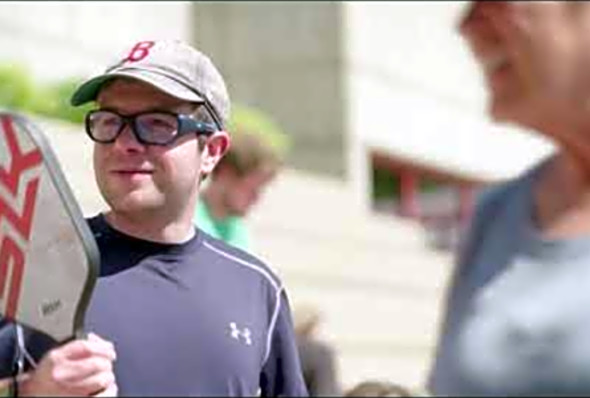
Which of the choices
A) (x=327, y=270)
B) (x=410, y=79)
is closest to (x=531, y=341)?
(x=327, y=270)

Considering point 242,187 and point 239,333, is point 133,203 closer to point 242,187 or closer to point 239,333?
point 239,333

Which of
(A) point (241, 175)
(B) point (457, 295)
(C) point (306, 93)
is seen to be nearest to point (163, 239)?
(B) point (457, 295)

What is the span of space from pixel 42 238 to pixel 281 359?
0.27m

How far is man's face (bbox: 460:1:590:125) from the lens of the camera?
56.6 inches

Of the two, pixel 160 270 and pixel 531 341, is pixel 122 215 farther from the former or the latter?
pixel 531 341

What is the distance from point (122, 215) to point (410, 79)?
1369 centimetres

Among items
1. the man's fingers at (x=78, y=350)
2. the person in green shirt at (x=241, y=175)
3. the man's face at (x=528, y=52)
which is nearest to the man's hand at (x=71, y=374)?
the man's fingers at (x=78, y=350)

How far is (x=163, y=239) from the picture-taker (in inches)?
38.0

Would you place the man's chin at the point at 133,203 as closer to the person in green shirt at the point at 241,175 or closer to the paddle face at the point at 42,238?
the paddle face at the point at 42,238

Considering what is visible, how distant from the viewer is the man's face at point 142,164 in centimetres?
92

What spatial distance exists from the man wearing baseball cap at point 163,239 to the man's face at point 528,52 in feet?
1.62

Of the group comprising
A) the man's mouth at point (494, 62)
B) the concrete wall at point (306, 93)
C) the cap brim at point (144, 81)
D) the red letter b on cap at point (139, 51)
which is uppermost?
the red letter b on cap at point (139, 51)

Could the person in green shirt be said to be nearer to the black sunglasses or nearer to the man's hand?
the black sunglasses

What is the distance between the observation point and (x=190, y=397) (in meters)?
0.93
